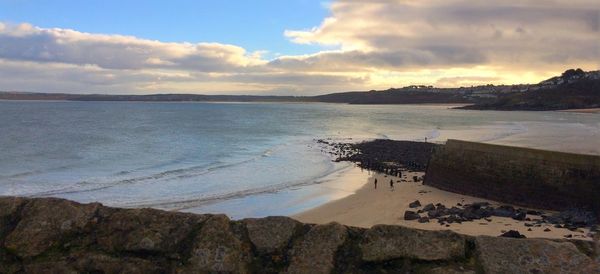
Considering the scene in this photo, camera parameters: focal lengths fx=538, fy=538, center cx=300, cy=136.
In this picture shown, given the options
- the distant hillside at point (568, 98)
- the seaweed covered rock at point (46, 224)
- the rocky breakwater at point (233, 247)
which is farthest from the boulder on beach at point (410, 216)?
the distant hillside at point (568, 98)

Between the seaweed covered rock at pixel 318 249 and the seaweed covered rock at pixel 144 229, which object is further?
the seaweed covered rock at pixel 144 229

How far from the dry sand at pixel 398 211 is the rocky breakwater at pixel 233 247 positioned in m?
13.4

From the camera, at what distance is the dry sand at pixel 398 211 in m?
16.3

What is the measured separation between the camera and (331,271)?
119 inches

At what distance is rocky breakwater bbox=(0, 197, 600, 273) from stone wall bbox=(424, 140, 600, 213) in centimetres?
1744

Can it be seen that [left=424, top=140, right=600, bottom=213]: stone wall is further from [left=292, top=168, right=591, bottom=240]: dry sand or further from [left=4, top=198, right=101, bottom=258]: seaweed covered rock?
[left=4, top=198, right=101, bottom=258]: seaweed covered rock

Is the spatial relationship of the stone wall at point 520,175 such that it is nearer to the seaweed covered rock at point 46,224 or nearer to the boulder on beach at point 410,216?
the boulder on beach at point 410,216

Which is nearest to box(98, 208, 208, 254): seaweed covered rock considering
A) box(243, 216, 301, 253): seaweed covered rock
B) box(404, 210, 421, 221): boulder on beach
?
box(243, 216, 301, 253): seaweed covered rock

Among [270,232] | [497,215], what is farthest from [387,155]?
[270,232]

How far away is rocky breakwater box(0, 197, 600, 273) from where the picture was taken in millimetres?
2947

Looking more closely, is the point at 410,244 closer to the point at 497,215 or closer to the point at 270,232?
the point at 270,232

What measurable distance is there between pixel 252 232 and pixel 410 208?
18759 millimetres

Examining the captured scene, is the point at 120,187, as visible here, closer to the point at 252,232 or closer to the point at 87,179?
the point at 87,179

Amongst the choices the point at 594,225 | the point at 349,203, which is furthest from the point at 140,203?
the point at 594,225
